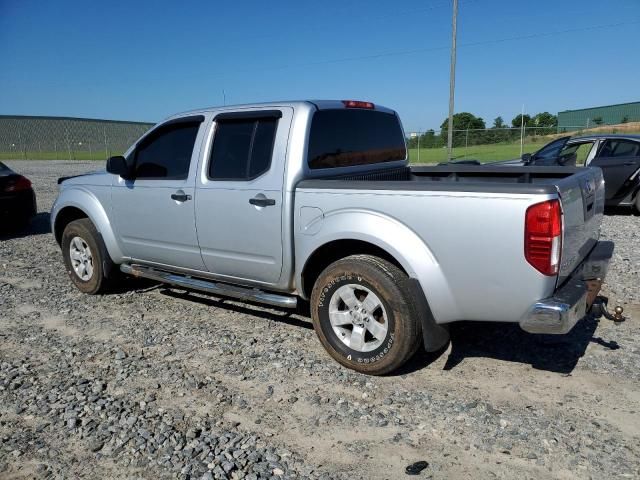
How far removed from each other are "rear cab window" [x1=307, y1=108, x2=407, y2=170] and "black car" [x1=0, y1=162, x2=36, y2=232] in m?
7.48

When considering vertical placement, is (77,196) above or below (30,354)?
above

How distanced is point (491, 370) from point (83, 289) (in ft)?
14.4

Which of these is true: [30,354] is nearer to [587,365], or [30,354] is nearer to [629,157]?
[587,365]

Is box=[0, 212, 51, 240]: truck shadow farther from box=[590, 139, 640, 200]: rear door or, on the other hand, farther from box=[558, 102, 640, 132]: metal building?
box=[558, 102, 640, 132]: metal building

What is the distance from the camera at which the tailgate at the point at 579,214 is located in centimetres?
322

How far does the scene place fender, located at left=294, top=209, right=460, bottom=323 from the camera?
340 centimetres

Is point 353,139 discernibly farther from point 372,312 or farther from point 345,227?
point 372,312

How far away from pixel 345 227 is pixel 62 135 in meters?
77.3

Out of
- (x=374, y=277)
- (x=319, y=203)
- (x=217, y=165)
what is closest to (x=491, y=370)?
(x=374, y=277)

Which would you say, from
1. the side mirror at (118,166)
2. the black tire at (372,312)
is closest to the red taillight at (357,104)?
the black tire at (372,312)

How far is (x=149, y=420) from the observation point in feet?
10.6

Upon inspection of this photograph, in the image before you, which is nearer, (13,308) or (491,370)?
(491,370)

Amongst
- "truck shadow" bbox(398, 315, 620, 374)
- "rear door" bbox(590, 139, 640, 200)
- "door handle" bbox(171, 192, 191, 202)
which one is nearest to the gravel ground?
"truck shadow" bbox(398, 315, 620, 374)

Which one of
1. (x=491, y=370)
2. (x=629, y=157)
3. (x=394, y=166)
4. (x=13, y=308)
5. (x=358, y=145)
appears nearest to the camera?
(x=491, y=370)
